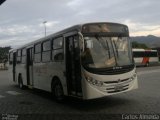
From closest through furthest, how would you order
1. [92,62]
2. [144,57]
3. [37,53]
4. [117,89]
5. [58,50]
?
[92,62]
[117,89]
[58,50]
[37,53]
[144,57]

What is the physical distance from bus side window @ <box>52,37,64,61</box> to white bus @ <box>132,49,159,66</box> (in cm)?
3748

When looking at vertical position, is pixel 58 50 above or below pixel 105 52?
above

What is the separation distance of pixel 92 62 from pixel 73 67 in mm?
972

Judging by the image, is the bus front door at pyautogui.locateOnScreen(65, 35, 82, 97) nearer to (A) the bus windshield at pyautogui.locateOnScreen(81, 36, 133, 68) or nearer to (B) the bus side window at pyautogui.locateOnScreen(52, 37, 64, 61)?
(A) the bus windshield at pyautogui.locateOnScreen(81, 36, 133, 68)

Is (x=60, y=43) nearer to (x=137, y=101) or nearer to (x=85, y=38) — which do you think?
(x=85, y=38)

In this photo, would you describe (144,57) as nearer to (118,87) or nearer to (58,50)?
(58,50)

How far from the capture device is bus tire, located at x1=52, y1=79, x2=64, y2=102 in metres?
13.5

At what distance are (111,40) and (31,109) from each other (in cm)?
369

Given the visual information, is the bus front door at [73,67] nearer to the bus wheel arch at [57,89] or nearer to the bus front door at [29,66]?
the bus wheel arch at [57,89]

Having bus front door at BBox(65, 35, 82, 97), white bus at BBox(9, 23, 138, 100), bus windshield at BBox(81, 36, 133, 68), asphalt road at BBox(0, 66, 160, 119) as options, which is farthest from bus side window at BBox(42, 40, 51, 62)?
bus windshield at BBox(81, 36, 133, 68)

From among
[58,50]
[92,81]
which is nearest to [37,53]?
[58,50]

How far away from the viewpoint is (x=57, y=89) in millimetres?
13805

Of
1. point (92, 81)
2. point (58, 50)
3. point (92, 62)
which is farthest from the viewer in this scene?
point (58, 50)

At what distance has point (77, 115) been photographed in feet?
35.1
